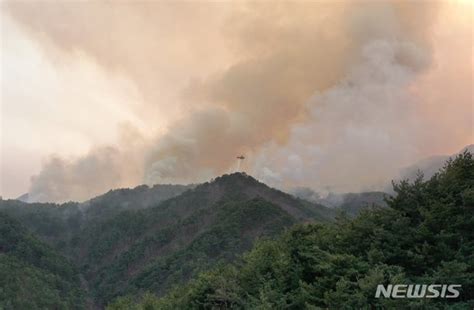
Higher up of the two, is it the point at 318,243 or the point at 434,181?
the point at 434,181

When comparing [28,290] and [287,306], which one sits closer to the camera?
[287,306]

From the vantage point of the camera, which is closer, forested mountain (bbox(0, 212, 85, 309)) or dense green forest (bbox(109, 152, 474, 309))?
dense green forest (bbox(109, 152, 474, 309))

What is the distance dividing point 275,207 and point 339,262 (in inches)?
5829

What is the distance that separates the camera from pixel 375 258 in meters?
31.7

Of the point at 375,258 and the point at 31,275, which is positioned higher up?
the point at 31,275

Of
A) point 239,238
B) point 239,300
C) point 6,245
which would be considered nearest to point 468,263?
point 239,300

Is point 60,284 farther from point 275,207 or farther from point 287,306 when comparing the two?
point 287,306

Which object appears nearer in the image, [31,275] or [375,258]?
[375,258]

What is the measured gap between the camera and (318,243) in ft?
129

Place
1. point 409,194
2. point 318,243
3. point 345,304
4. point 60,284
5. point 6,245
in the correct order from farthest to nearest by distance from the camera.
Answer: point 6,245, point 60,284, point 318,243, point 409,194, point 345,304

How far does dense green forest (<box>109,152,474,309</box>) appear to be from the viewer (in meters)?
27.8

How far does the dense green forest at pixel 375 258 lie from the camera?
27750mm

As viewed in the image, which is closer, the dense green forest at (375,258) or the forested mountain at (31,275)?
the dense green forest at (375,258)

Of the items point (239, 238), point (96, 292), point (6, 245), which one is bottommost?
point (96, 292)
